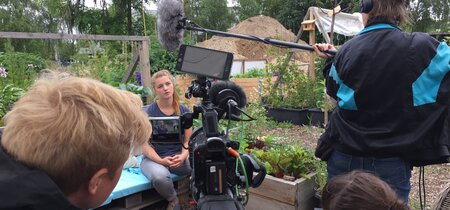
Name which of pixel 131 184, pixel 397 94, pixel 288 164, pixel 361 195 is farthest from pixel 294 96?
pixel 361 195

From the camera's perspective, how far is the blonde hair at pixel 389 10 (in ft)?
5.99

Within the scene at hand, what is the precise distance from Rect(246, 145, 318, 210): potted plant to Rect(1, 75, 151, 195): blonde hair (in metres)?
2.18

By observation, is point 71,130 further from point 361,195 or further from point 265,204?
point 265,204

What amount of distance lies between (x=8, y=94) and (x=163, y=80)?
6.60 ft

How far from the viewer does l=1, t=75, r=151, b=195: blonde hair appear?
868 millimetres

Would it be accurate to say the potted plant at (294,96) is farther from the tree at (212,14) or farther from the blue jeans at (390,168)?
the tree at (212,14)

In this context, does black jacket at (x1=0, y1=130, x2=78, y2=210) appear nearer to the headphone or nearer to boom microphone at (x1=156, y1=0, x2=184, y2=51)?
boom microphone at (x1=156, y1=0, x2=184, y2=51)

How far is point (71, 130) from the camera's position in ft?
2.85

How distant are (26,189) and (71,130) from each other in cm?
15

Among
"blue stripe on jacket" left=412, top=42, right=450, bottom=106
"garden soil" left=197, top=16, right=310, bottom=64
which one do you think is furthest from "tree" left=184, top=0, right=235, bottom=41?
"blue stripe on jacket" left=412, top=42, right=450, bottom=106

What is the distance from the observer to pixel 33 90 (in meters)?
0.97

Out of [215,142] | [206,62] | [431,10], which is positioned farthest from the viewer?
[431,10]

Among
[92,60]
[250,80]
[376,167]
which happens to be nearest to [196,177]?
[376,167]

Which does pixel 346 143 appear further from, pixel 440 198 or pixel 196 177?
pixel 196 177
